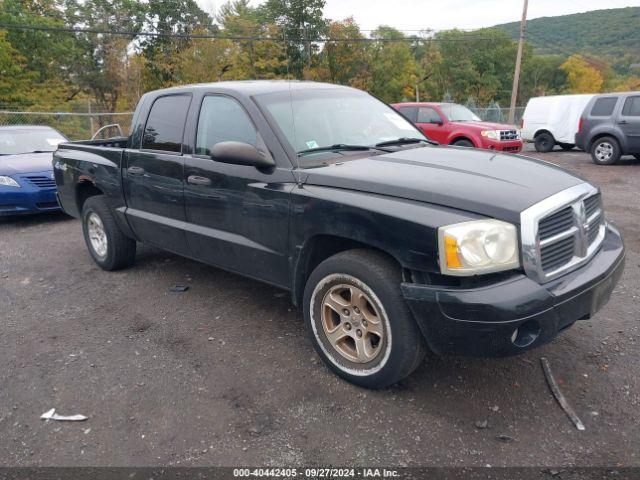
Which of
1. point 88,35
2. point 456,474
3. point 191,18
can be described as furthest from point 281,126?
point 191,18

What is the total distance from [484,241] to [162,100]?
3.25 metres

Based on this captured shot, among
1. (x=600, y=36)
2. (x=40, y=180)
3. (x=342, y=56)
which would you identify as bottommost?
(x=40, y=180)

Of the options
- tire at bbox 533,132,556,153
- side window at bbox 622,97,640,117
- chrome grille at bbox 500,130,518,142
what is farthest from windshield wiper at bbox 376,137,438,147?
tire at bbox 533,132,556,153

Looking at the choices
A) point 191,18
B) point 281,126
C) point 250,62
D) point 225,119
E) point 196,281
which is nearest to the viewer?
point 281,126

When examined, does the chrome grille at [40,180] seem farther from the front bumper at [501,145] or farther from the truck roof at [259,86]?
the front bumper at [501,145]

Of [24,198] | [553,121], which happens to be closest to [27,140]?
[24,198]

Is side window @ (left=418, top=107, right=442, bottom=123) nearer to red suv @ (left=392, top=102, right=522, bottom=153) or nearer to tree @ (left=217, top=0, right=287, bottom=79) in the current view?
red suv @ (left=392, top=102, right=522, bottom=153)

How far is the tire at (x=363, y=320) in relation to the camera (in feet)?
8.97

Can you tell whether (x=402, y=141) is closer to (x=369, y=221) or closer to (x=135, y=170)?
(x=369, y=221)

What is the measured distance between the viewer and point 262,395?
305cm

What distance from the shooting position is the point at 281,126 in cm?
349

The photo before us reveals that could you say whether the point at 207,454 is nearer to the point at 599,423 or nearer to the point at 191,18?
the point at 599,423

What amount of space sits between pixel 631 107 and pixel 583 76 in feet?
226

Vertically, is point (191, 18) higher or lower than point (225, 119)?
higher
